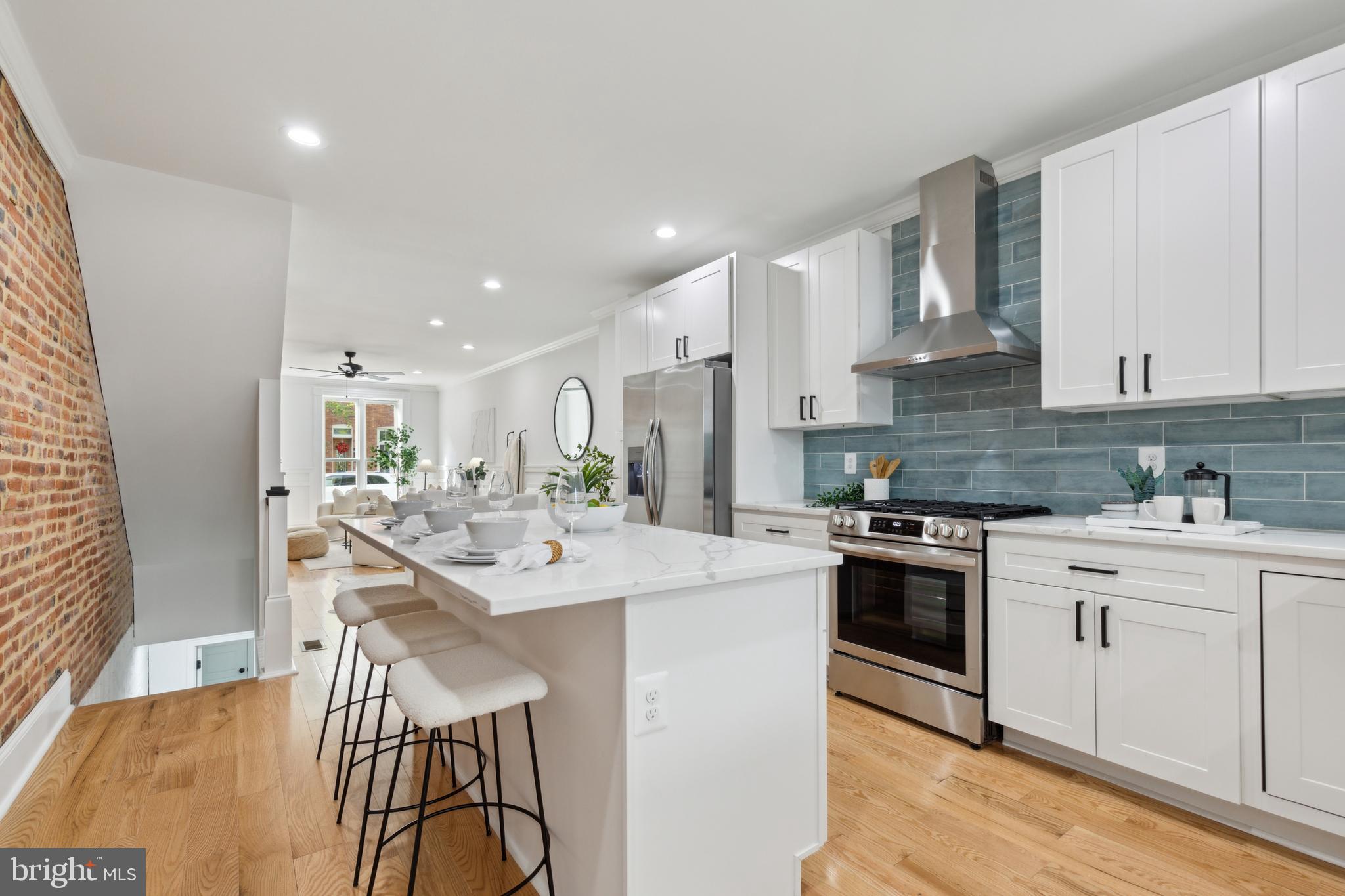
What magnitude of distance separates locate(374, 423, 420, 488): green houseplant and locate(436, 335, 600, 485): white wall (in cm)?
84

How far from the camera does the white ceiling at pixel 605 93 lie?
2039mm

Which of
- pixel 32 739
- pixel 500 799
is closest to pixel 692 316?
pixel 500 799

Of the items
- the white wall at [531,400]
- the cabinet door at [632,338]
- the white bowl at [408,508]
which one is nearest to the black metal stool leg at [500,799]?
the white bowl at [408,508]

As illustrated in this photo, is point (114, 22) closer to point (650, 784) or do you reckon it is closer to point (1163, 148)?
point (650, 784)

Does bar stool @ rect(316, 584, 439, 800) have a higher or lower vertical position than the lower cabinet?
higher

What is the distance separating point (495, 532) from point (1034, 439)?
258cm

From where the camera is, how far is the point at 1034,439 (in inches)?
117

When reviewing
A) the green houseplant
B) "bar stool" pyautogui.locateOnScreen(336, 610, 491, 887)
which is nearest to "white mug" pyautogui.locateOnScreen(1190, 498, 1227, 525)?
"bar stool" pyautogui.locateOnScreen(336, 610, 491, 887)

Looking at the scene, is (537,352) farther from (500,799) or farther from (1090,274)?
(500,799)

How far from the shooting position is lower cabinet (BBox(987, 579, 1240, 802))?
6.52ft

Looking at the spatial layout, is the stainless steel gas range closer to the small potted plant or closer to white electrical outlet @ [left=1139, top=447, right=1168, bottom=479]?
the small potted plant

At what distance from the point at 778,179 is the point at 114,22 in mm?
2604

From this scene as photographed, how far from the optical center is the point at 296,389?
33.4ft

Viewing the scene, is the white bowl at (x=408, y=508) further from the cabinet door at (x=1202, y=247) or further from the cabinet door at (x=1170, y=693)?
the cabinet door at (x=1202, y=247)
